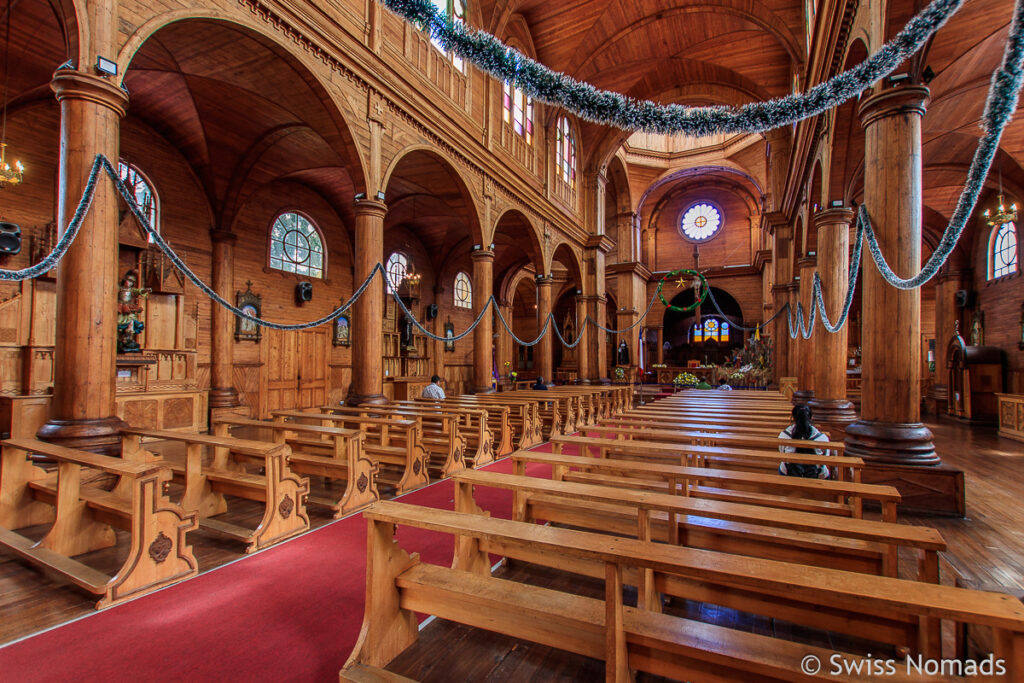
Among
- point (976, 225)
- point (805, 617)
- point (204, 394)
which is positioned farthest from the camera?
point (976, 225)

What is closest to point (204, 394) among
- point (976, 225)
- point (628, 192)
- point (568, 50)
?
point (568, 50)

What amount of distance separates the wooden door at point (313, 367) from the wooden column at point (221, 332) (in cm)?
214

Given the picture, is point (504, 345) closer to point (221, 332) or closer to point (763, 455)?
point (221, 332)

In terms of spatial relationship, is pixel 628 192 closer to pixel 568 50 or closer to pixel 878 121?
pixel 568 50

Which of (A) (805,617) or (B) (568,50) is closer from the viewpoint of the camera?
(A) (805,617)

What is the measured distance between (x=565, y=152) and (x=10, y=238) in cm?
1406

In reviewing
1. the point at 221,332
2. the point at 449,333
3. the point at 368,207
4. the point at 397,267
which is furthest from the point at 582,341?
the point at 221,332

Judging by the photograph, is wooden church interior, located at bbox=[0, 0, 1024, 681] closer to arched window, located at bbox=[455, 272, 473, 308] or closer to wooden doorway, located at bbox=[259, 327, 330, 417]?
wooden doorway, located at bbox=[259, 327, 330, 417]

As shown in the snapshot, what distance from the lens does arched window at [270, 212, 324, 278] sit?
12.2 m

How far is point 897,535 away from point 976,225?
55.3 ft

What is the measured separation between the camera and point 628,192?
21047mm

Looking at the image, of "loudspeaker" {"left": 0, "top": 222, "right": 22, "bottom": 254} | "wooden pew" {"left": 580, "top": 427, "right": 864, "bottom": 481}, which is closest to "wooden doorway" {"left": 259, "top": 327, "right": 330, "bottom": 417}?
"loudspeaker" {"left": 0, "top": 222, "right": 22, "bottom": 254}

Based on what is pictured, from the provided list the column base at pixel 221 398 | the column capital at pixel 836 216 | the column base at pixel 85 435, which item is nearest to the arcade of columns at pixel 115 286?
the column base at pixel 85 435

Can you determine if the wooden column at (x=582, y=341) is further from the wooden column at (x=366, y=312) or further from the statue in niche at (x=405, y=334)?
the wooden column at (x=366, y=312)
